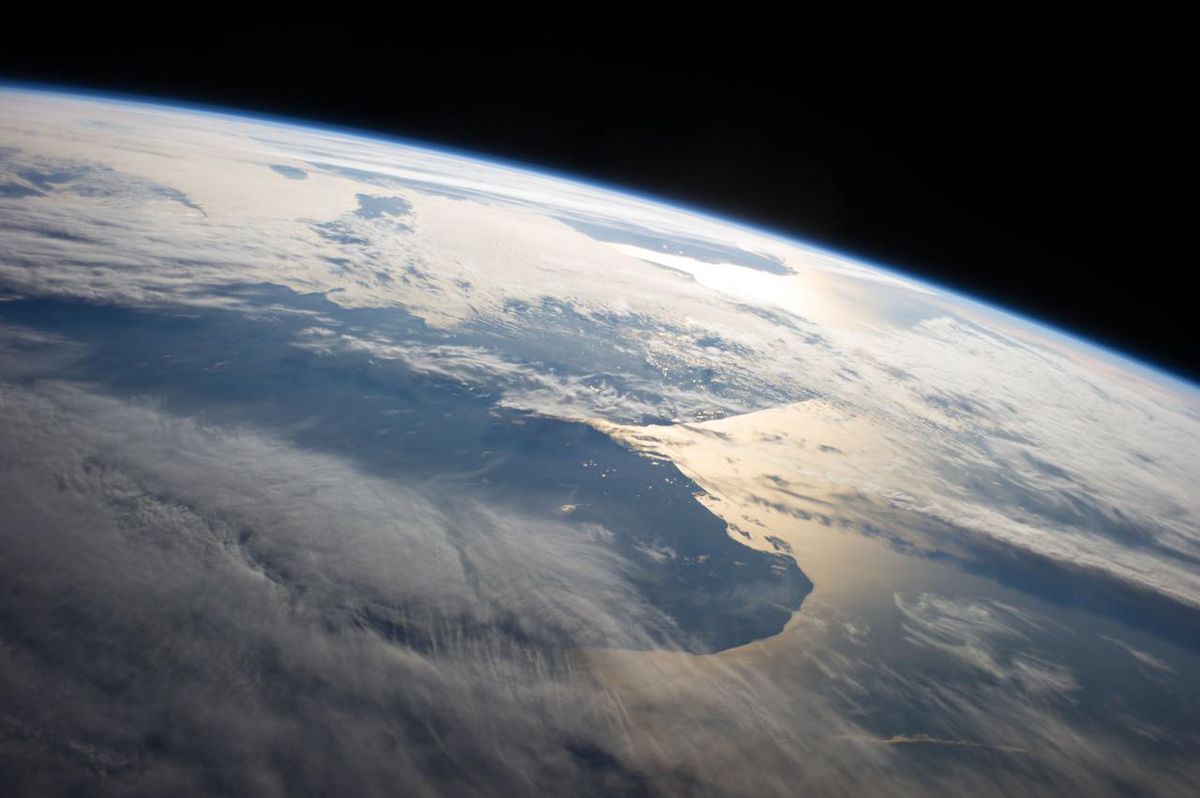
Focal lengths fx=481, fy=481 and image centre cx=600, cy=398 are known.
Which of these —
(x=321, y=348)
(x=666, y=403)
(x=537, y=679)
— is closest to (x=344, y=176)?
(x=321, y=348)

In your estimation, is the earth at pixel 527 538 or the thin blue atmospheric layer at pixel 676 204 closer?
the thin blue atmospheric layer at pixel 676 204

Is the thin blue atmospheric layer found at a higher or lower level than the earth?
higher

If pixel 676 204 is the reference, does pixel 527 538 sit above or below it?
below

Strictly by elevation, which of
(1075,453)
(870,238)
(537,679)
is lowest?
(537,679)

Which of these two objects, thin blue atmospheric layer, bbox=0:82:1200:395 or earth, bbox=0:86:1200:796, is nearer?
thin blue atmospheric layer, bbox=0:82:1200:395

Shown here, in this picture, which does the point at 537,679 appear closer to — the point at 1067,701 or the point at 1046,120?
Answer: the point at 1046,120

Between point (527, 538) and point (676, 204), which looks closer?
point (676, 204)

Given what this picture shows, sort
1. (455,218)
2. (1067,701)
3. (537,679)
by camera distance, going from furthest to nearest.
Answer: (455,218)
(1067,701)
(537,679)

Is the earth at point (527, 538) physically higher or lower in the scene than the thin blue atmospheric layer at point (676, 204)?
lower
